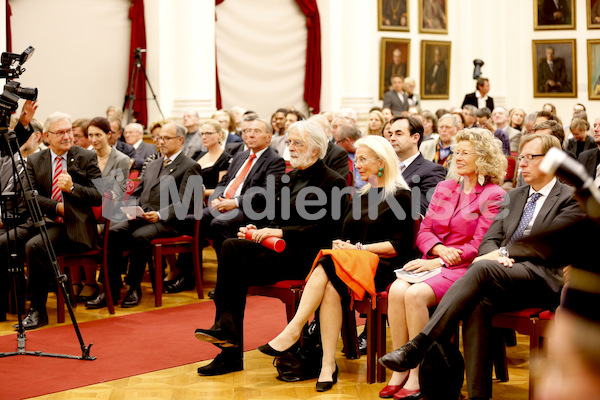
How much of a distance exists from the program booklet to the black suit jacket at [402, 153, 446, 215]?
39.2 inches

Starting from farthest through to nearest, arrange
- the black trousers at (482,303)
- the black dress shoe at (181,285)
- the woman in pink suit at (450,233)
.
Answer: the black dress shoe at (181,285) → the woman in pink suit at (450,233) → the black trousers at (482,303)

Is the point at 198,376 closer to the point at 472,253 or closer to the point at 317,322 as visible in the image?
the point at 317,322

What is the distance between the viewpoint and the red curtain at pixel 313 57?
44.4 feet

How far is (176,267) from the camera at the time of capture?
24.0ft

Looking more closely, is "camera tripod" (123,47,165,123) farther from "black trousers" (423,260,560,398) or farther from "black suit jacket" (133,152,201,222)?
"black trousers" (423,260,560,398)

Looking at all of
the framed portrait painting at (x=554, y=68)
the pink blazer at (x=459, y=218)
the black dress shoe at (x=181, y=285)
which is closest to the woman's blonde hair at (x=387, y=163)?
the pink blazer at (x=459, y=218)

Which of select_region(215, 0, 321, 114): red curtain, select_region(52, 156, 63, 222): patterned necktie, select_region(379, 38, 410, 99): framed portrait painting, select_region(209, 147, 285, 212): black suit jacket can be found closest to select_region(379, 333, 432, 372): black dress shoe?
select_region(209, 147, 285, 212): black suit jacket

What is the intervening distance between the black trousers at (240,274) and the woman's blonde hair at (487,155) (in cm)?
124

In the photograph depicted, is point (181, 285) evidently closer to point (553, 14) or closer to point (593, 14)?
point (553, 14)

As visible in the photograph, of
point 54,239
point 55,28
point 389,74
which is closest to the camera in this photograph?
point 54,239

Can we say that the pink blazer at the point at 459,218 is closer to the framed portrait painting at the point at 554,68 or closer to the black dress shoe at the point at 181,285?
the black dress shoe at the point at 181,285

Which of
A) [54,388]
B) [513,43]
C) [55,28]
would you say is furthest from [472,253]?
[513,43]

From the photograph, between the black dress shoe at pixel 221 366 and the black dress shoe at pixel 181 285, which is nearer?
the black dress shoe at pixel 221 366

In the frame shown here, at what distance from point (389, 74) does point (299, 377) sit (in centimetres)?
1066
